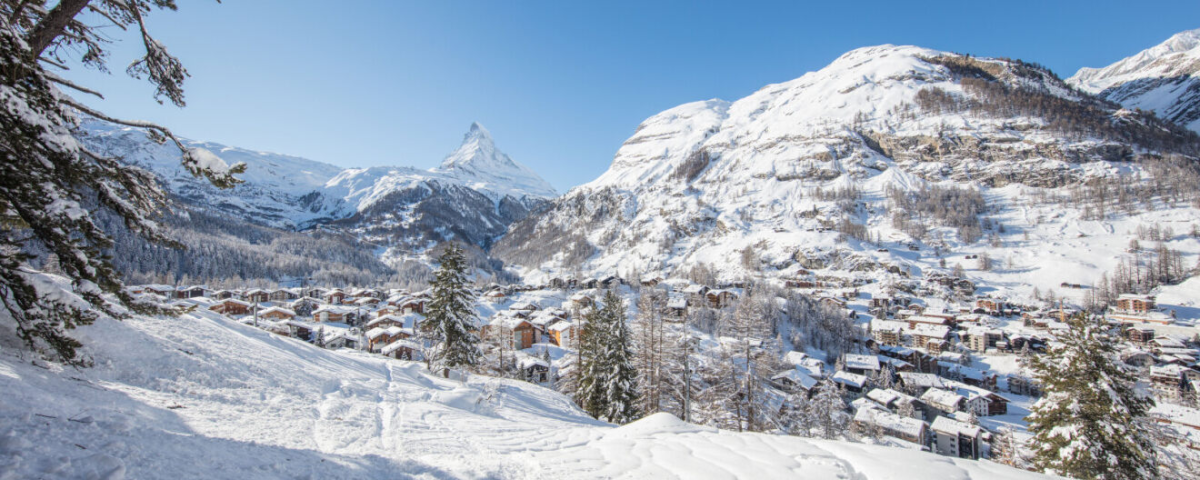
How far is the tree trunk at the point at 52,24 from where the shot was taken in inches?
193

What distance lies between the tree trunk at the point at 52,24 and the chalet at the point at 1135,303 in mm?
120007

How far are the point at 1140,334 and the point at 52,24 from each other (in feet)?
346

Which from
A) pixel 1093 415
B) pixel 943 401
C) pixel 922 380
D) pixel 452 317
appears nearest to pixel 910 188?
pixel 922 380

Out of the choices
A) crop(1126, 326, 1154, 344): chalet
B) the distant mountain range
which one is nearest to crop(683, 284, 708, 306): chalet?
the distant mountain range

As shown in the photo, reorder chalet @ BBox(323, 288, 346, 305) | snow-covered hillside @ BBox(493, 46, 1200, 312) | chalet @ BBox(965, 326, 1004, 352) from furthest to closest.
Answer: snow-covered hillside @ BBox(493, 46, 1200, 312) → chalet @ BBox(323, 288, 346, 305) → chalet @ BBox(965, 326, 1004, 352)

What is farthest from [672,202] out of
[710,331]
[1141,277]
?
[1141,277]

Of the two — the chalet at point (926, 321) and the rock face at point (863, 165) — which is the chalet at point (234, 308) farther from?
the chalet at point (926, 321)

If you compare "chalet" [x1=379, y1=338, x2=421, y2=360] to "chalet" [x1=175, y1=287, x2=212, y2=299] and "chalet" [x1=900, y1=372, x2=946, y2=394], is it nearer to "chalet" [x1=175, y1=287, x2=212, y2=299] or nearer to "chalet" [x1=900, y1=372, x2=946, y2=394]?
"chalet" [x1=175, y1=287, x2=212, y2=299]

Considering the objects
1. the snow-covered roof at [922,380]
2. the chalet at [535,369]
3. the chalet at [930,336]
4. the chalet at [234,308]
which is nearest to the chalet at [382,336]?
the chalet at [535,369]

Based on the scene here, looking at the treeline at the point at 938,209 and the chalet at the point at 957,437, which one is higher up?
the treeline at the point at 938,209

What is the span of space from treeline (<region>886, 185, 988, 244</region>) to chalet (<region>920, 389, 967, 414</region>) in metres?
88.0

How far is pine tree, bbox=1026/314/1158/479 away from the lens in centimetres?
1109

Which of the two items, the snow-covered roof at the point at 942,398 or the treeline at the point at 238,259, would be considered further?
the treeline at the point at 238,259

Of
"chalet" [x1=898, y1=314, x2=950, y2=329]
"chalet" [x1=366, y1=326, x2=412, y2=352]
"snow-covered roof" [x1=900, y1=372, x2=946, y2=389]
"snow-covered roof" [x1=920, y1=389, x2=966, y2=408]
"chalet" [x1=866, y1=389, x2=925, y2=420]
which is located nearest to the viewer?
"chalet" [x1=866, y1=389, x2=925, y2=420]
